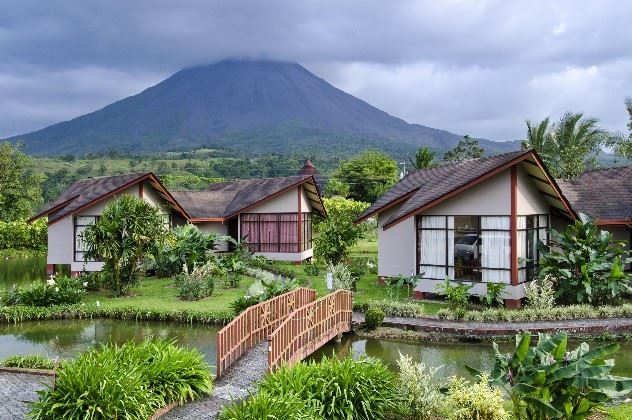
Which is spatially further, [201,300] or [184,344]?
[201,300]

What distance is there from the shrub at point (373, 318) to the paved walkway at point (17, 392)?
768 cm

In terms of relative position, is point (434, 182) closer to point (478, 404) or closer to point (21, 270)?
point (478, 404)

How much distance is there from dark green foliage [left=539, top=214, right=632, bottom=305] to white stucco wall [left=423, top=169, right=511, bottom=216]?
1645mm

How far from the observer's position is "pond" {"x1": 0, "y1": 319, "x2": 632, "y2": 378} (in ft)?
44.8

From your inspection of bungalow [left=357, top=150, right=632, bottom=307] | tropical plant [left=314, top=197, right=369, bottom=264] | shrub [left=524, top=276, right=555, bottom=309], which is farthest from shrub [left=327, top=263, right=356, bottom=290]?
shrub [left=524, top=276, right=555, bottom=309]

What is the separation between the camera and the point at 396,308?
17094 millimetres

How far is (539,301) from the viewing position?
16.9 meters

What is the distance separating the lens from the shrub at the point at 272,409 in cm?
787

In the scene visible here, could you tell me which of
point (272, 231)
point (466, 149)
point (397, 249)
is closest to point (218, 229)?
point (272, 231)

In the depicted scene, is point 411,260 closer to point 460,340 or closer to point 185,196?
point 460,340

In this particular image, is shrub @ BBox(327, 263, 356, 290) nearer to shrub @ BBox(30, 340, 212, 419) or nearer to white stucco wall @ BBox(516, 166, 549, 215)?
white stucco wall @ BBox(516, 166, 549, 215)

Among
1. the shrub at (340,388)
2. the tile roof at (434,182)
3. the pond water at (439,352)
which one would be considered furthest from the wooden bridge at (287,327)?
the tile roof at (434,182)

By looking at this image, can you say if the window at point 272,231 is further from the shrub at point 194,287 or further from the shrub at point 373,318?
the shrub at point 373,318

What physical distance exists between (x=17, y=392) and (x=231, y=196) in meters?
23.3
